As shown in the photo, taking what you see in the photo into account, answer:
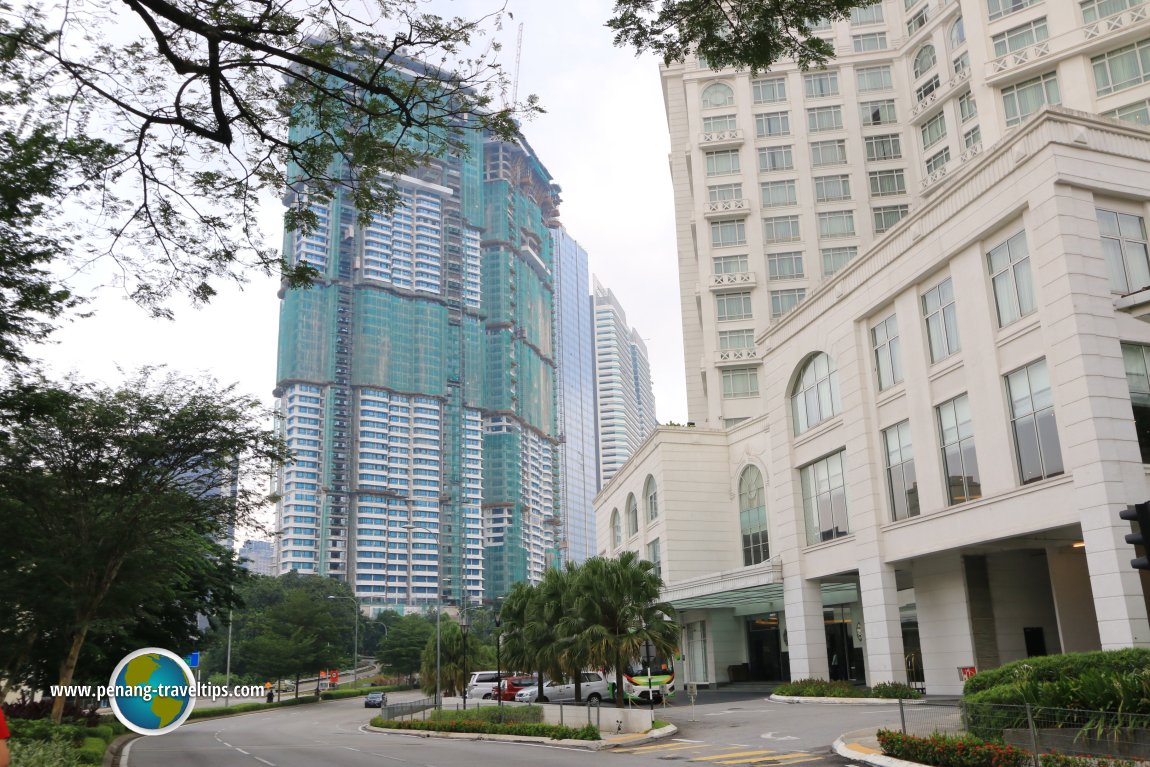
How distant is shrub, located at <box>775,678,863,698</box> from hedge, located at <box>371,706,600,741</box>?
10611mm

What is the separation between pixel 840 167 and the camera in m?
67.4

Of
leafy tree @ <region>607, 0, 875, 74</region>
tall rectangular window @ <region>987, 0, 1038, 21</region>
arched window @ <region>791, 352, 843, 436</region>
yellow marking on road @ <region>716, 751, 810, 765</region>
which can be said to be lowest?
yellow marking on road @ <region>716, 751, 810, 765</region>

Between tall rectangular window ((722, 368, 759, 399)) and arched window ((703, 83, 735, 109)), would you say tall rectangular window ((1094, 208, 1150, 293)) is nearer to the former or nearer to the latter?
tall rectangular window ((722, 368, 759, 399))

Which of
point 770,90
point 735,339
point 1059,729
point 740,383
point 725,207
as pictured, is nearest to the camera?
point 1059,729

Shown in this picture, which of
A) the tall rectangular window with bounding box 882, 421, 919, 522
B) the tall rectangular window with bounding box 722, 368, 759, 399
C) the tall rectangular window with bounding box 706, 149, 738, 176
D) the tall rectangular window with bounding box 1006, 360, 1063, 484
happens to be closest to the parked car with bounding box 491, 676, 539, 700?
the tall rectangular window with bounding box 722, 368, 759, 399

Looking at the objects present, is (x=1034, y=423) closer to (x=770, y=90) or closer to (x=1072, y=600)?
(x=1072, y=600)

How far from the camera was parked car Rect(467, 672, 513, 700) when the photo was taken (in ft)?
195

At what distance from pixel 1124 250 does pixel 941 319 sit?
6230 millimetres

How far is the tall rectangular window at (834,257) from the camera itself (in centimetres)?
6594

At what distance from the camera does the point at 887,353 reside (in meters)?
35.3

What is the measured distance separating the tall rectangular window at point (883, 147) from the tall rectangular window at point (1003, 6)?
57.0 feet

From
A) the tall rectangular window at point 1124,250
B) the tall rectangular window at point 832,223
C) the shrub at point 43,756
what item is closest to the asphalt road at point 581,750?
the shrub at point 43,756

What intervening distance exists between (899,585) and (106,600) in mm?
32522

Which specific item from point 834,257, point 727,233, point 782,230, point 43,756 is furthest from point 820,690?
point 727,233
